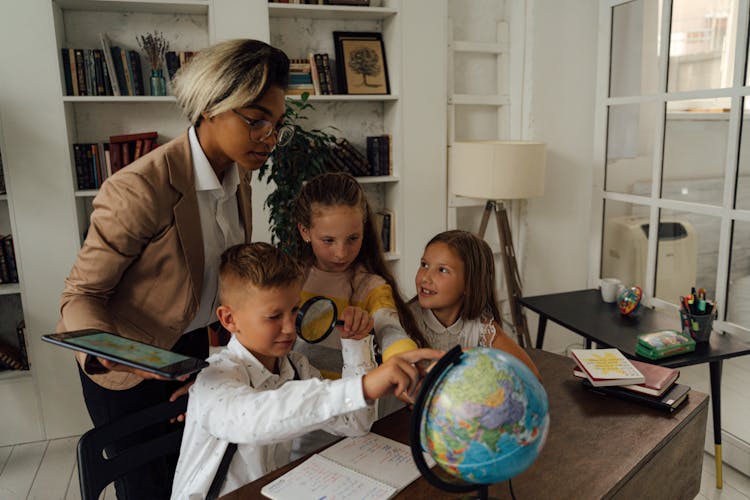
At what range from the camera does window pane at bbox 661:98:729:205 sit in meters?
2.62

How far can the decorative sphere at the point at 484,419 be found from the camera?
83 cm

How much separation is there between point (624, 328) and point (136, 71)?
8.68 ft

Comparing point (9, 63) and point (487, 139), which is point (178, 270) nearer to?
point (9, 63)

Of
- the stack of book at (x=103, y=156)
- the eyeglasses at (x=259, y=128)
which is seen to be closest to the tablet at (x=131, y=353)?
the eyeglasses at (x=259, y=128)

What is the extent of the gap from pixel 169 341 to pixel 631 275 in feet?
8.67

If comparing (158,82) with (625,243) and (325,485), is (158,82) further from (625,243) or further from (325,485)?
(625,243)

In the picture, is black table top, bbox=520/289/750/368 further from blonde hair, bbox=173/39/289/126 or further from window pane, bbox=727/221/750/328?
blonde hair, bbox=173/39/289/126

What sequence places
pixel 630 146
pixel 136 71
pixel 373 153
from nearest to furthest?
1. pixel 136 71
2. pixel 630 146
3. pixel 373 153

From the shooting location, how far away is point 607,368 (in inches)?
65.0

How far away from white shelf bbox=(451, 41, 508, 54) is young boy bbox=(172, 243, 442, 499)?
2609 mm

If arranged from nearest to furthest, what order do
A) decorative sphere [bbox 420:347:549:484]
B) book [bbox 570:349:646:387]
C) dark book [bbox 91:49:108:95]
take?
decorative sphere [bbox 420:347:549:484], book [bbox 570:349:646:387], dark book [bbox 91:49:108:95]

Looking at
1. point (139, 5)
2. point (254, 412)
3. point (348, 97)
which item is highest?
point (139, 5)

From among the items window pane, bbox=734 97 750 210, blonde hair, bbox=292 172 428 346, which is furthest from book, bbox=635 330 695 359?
blonde hair, bbox=292 172 428 346

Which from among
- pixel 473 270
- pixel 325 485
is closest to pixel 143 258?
pixel 325 485
